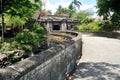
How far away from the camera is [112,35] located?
116 feet

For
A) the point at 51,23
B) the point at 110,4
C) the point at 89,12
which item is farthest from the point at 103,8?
the point at 89,12

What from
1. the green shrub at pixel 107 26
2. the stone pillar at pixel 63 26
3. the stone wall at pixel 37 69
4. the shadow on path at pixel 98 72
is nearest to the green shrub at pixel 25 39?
the shadow on path at pixel 98 72

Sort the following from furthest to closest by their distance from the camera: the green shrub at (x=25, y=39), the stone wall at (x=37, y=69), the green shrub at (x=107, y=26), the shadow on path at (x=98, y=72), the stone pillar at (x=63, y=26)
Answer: the stone pillar at (x=63, y=26) → the green shrub at (x=107, y=26) → the green shrub at (x=25, y=39) → the shadow on path at (x=98, y=72) → the stone wall at (x=37, y=69)

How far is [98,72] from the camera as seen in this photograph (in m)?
9.63

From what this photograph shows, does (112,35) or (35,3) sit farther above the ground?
(35,3)

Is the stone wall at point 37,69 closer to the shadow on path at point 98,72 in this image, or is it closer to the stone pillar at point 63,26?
the shadow on path at point 98,72

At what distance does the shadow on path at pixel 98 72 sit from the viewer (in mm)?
8766

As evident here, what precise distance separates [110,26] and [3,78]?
42.0 metres

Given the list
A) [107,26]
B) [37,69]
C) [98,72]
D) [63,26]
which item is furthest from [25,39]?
[63,26]

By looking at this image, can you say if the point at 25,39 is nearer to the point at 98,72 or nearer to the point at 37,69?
the point at 98,72

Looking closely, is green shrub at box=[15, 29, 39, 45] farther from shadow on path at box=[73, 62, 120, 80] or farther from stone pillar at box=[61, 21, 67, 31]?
stone pillar at box=[61, 21, 67, 31]

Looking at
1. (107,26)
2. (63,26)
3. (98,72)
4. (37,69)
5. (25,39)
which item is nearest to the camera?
(37,69)

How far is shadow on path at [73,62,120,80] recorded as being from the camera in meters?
8.77

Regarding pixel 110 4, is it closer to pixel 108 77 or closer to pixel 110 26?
pixel 110 26
